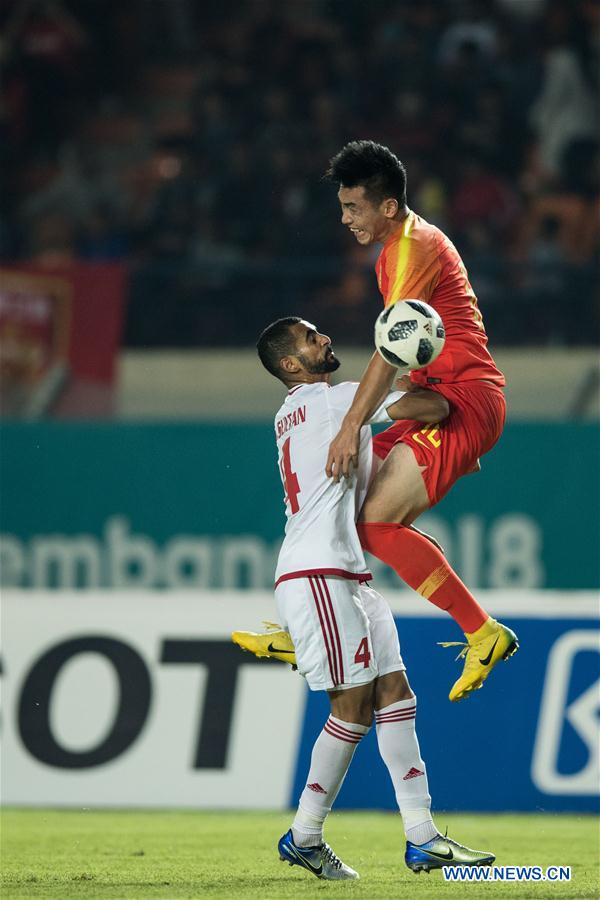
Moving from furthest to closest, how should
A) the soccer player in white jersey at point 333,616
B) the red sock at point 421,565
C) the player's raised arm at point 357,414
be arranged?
the red sock at point 421,565 < the soccer player in white jersey at point 333,616 < the player's raised arm at point 357,414

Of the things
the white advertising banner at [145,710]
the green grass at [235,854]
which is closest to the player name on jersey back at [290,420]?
the green grass at [235,854]

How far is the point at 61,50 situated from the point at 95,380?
4.53m

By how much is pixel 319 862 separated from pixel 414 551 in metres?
1.16

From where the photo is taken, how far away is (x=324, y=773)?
5.58m

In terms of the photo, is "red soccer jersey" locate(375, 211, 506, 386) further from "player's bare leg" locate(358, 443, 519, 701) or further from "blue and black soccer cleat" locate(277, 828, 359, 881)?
"blue and black soccer cleat" locate(277, 828, 359, 881)

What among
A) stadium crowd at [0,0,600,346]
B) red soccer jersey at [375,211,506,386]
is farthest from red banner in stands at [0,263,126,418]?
red soccer jersey at [375,211,506,386]

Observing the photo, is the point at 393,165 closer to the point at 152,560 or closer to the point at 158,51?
the point at 152,560

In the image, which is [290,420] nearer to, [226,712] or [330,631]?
[330,631]

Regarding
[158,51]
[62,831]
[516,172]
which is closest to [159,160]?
[158,51]

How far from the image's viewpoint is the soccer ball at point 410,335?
17.1 ft

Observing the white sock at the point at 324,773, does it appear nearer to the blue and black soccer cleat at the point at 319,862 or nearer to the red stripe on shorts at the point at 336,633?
the blue and black soccer cleat at the point at 319,862

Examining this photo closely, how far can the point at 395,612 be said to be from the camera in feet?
25.5

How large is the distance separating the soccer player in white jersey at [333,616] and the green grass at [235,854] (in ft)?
0.55

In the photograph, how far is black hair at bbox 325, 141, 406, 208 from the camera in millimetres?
5570
